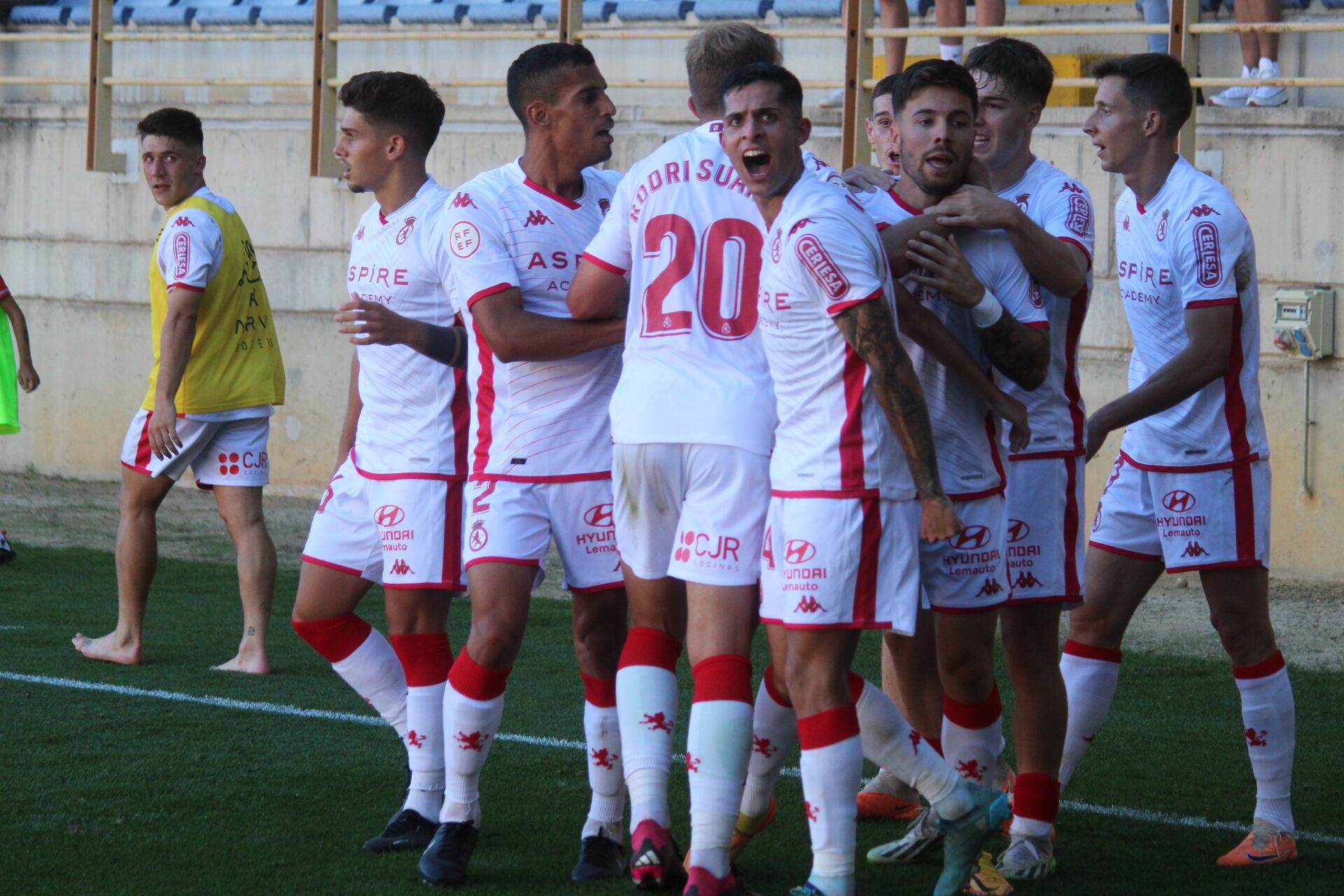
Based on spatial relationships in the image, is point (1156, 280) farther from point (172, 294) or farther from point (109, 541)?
point (109, 541)

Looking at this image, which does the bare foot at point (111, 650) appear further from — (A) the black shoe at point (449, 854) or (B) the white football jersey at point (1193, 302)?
(B) the white football jersey at point (1193, 302)

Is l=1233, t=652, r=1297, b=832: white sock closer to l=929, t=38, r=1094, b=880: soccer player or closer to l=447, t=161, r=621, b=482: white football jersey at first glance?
l=929, t=38, r=1094, b=880: soccer player

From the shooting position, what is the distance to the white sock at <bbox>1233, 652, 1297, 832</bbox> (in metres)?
4.92

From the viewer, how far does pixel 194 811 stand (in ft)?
17.0

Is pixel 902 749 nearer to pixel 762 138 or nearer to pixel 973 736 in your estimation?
pixel 973 736

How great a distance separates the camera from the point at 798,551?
3.93 metres

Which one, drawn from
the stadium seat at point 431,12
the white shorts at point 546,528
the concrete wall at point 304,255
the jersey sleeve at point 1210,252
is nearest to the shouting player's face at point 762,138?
the white shorts at point 546,528

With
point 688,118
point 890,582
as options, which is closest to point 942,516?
point 890,582

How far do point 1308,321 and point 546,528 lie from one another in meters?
5.87

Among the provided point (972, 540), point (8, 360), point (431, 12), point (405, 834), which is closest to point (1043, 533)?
point (972, 540)

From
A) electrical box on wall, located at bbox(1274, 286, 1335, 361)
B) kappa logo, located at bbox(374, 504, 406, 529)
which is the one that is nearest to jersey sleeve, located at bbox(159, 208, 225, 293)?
kappa logo, located at bbox(374, 504, 406, 529)

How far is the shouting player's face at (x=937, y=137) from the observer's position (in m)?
4.07

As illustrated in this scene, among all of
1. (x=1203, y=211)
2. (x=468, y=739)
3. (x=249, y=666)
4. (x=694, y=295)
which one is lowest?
(x=249, y=666)

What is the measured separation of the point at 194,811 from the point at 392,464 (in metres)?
1.20
